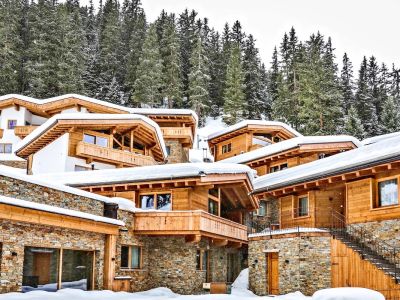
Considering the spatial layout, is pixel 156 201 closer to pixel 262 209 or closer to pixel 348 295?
pixel 262 209

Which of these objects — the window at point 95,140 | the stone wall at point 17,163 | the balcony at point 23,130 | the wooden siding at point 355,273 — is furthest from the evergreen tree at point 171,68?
the wooden siding at point 355,273

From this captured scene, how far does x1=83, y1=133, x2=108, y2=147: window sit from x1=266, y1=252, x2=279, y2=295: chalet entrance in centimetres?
1513

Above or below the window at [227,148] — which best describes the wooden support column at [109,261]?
below

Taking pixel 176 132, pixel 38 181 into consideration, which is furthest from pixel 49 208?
pixel 176 132

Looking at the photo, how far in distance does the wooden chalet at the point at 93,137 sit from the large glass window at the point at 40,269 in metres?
17.0

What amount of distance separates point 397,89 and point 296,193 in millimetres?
60294

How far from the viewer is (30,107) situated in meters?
42.1

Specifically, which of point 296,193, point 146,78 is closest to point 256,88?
point 146,78

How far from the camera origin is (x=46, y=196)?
1534 centimetres

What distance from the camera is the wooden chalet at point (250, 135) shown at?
41.6 m

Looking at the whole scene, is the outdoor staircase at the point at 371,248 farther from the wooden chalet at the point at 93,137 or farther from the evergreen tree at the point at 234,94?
the evergreen tree at the point at 234,94

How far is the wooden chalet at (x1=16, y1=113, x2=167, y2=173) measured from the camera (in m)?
31.2

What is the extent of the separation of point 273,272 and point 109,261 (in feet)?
30.2

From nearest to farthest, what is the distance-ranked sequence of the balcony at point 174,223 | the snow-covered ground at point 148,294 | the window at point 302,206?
the snow-covered ground at point 148,294 → the balcony at point 174,223 → the window at point 302,206
